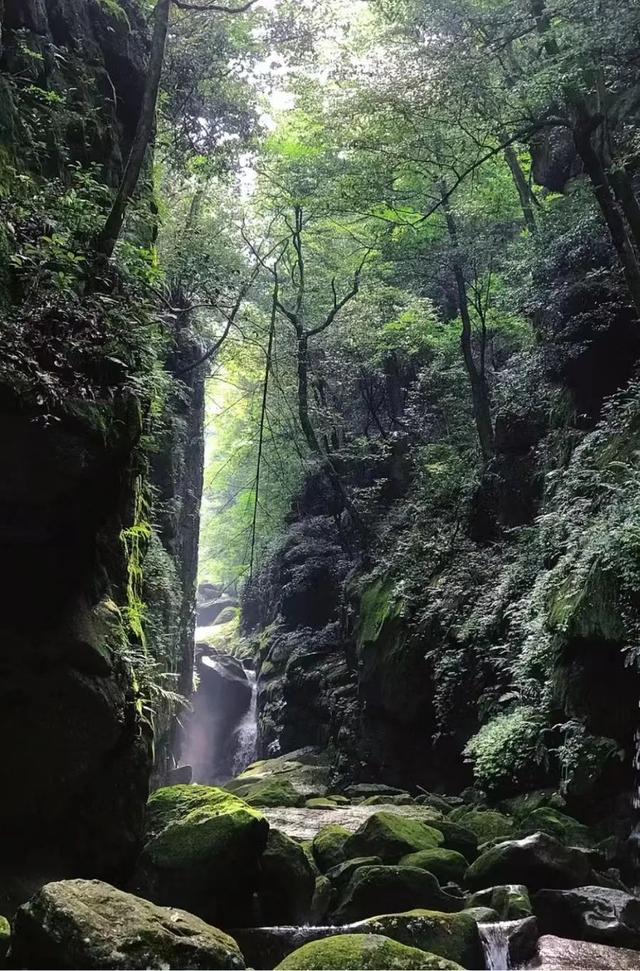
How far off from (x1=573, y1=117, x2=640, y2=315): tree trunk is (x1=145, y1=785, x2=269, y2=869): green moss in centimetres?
931

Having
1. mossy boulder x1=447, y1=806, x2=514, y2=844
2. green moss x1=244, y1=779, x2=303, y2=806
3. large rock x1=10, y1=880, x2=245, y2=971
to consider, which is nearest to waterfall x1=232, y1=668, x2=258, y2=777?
green moss x1=244, y1=779, x2=303, y2=806

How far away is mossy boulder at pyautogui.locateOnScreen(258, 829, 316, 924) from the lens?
25.2 ft

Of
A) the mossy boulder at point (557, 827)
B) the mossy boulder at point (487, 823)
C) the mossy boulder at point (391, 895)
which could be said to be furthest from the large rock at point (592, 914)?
the mossy boulder at point (487, 823)

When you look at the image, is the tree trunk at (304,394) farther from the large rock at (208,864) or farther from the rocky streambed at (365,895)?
the large rock at (208,864)

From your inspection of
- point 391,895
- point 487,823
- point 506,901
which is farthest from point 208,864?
point 487,823

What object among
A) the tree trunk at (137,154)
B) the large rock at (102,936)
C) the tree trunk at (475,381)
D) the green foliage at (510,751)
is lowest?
the large rock at (102,936)

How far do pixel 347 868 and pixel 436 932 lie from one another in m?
2.21

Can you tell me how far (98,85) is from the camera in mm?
10852

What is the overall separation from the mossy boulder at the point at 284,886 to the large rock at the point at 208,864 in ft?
0.64

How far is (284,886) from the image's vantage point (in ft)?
25.6

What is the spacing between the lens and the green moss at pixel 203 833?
736 cm

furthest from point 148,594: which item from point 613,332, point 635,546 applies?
point 613,332

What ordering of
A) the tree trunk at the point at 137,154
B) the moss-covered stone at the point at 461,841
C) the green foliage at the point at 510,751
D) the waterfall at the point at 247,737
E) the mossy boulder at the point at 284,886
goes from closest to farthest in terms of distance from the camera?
the mossy boulder at the point at 284,886
the tree trunk at the point at 137,154
the moss-covered stone at the point at 461,841
the green foliage at the point at 510,751
the waterfall at the point at 247,737

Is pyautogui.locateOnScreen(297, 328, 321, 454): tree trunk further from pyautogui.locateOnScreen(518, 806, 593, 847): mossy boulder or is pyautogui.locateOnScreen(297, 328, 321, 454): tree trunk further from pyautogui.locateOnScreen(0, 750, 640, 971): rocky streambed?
pyautogui.locateOnScreen(518, 806, 593, 847): mossy boulder
